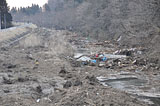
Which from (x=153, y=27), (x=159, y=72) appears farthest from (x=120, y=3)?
(x=159, y=72)

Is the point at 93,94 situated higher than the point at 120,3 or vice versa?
the point at 120,3

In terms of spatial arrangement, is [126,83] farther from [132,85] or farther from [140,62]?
[140,62]

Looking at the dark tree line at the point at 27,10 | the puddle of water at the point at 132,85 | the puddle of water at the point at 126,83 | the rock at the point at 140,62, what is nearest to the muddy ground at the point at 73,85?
the rock at the point at 140,62

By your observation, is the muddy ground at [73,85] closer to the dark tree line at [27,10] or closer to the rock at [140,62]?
the rock at [140,62]

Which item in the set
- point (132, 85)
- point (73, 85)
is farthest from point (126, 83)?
point (73, 85)

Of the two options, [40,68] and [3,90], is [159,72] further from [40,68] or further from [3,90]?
[3,90]

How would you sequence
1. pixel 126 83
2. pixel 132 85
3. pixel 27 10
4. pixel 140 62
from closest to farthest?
pixel 132 85 < pixel 126 83 < pixel 140 62 < pixel 27 10

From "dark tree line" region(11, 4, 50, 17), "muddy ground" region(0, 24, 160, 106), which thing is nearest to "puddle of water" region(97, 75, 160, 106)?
"muddy ground" region(0, 24, 160, 106)

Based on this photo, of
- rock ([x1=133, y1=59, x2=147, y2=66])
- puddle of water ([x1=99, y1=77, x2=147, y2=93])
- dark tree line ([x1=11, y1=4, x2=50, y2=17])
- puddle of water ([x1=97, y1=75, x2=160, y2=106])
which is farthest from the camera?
dark tree line ([x1=11, y1=4, x2=50, y2=17])

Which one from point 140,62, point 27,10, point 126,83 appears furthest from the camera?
point 27,10

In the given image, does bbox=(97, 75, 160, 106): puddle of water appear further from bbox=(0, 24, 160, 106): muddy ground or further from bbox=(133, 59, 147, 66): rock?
bbox=(133, 59, 147, 66): rock

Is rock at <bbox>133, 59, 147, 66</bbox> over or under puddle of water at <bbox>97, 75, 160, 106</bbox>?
over

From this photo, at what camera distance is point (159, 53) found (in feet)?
72.5

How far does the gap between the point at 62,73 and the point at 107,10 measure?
36664 mm
